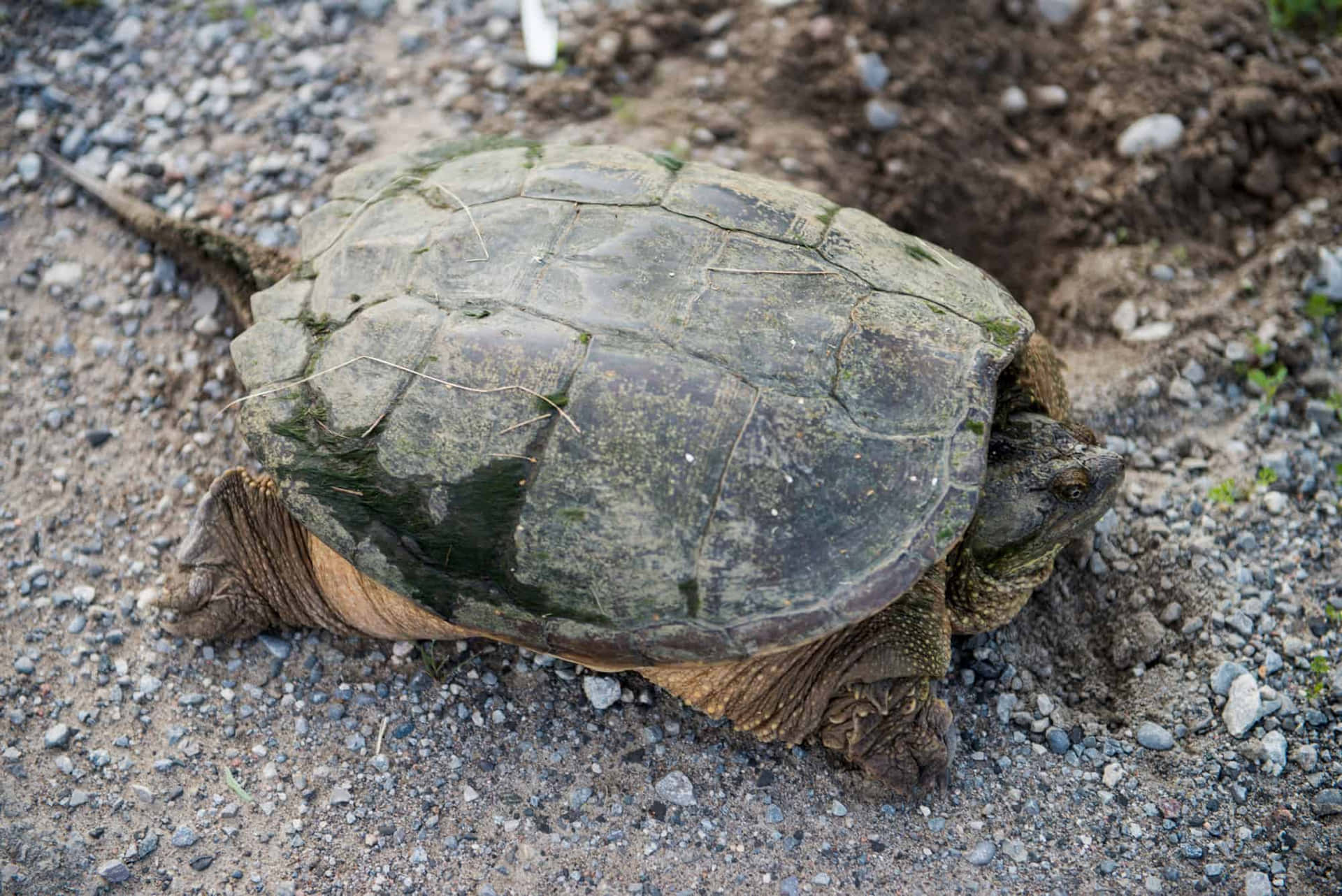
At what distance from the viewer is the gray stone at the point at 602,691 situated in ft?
10.3

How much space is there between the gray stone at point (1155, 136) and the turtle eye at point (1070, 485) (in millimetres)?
2272

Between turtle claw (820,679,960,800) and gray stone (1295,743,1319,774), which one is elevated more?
turtle claw (820,679,960,800)

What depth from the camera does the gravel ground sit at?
113 inches

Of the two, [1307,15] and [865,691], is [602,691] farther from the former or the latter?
[1307,15]

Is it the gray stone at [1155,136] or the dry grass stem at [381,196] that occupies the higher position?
the dry grass stem at [381,196]

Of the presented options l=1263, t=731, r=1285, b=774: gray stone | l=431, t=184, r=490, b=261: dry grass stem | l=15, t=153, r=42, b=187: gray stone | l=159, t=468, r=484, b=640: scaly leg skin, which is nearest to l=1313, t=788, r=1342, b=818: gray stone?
l=1263, t=731, r=1285, b=774: gray stone

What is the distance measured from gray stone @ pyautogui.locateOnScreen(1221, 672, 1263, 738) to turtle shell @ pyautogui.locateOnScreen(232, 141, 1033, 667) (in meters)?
1.22

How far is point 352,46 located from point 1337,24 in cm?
479

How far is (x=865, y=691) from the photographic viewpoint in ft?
9.42

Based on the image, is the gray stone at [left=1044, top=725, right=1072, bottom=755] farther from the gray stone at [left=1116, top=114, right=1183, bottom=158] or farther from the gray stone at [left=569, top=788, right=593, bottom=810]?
the gray stone at [left=1116, top=114, right=1183, bottom=158]

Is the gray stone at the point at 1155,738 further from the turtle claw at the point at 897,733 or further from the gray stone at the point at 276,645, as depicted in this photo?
the gray stone at the point at 276,645

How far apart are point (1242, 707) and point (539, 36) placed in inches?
159

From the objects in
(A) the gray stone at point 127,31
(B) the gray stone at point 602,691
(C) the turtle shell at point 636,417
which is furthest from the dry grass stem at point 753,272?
(A) the gray stone at point 127,31

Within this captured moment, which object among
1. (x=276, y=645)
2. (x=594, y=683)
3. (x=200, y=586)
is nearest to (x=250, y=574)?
(x=200, y=586)
